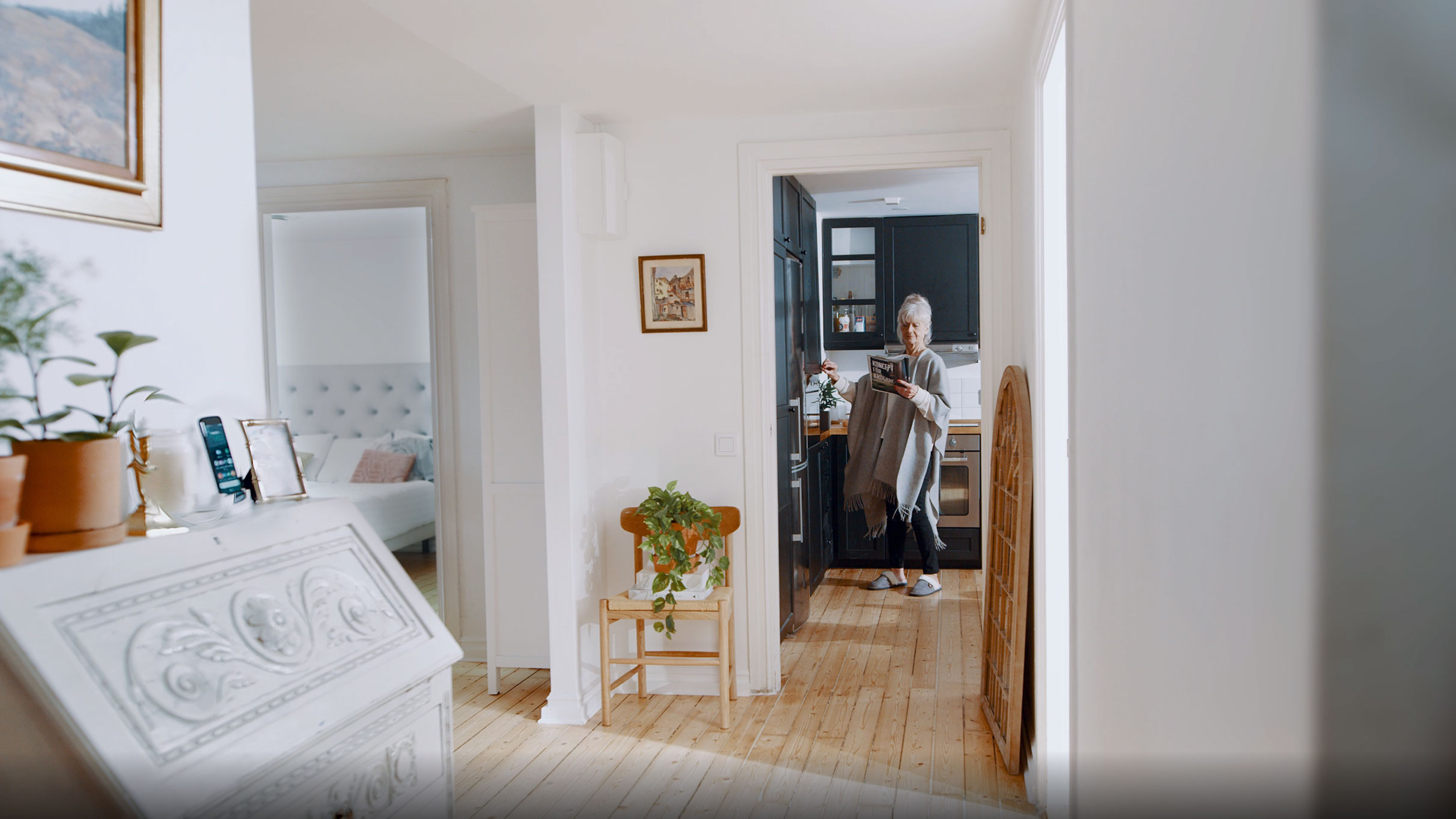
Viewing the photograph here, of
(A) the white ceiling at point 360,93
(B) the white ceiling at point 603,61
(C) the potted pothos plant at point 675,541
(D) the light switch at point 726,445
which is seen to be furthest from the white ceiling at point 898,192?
(C) the potted pothos plant at point 675,541

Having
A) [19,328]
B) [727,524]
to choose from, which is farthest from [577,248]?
[19,328]

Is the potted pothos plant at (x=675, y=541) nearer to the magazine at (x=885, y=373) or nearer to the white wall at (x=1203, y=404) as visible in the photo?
the magazine at (x=885, y=373)

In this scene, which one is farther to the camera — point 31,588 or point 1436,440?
point 31,588

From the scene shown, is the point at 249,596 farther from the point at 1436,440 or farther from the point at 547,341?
the point at 547,341

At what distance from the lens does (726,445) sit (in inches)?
142

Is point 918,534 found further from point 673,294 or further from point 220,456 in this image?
point 220,456

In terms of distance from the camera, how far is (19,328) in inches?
50.6

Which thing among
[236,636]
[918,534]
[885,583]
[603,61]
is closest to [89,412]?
[236,636]

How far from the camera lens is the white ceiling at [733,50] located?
95.7 inches

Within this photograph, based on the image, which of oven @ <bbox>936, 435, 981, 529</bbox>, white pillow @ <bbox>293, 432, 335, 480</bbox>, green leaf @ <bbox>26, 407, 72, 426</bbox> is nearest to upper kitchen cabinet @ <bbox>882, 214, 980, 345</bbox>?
oven @ <bbox>936, 435, 981, 529</bbox>

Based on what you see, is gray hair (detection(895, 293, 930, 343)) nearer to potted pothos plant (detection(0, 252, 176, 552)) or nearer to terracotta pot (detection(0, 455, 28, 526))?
potted pothos plant (detection(0, 252, 176, 552))

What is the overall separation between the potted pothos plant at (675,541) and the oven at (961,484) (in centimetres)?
244

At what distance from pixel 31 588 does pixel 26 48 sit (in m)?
0.81

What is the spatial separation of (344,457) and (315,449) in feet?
0.46
